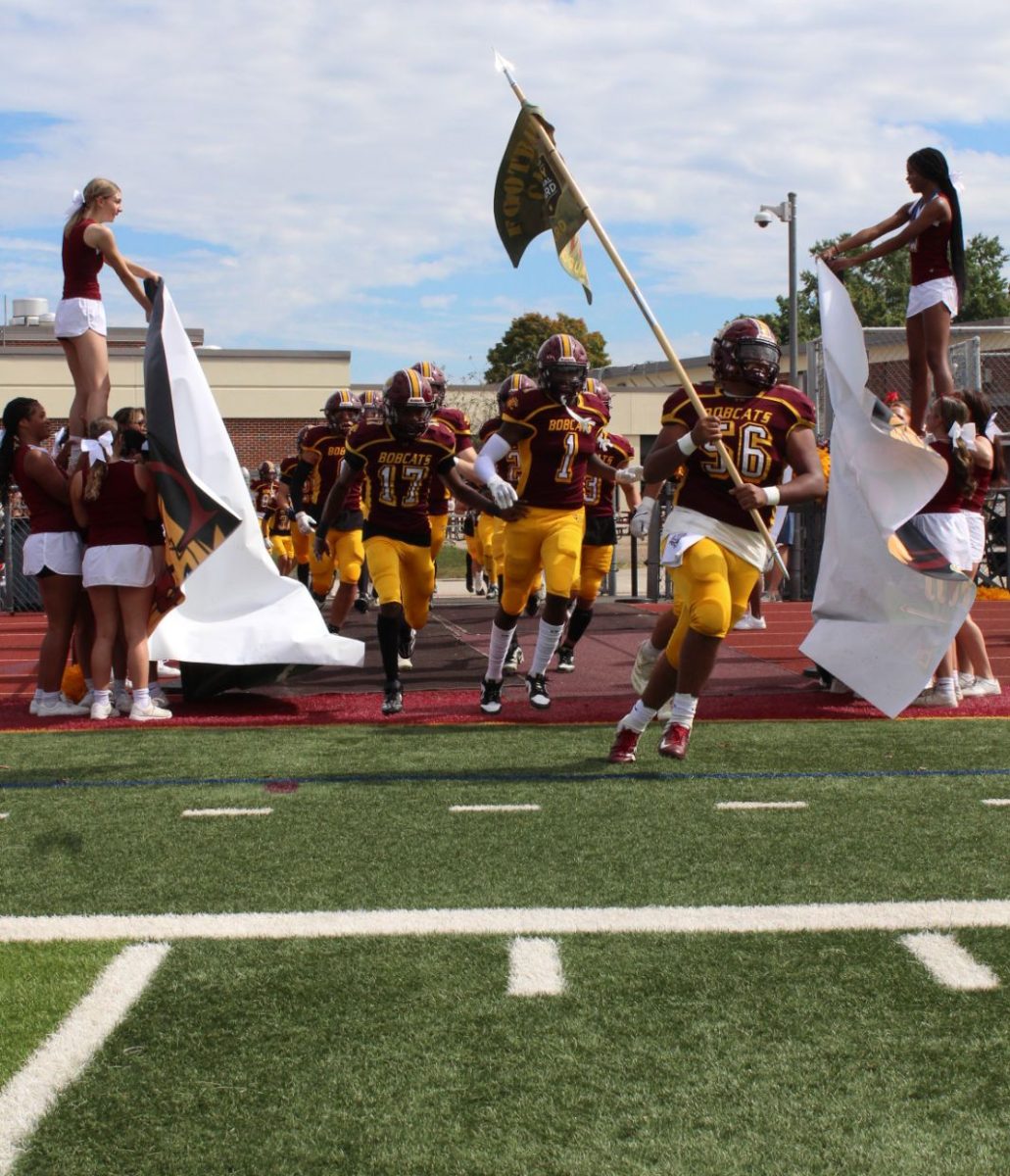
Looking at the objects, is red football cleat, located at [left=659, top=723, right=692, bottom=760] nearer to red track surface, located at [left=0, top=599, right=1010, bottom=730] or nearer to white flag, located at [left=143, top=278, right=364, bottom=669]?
red track surface, located at [left=0, top=599, right=1010, bottom=730]

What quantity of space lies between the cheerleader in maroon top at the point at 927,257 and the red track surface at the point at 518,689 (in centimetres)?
194

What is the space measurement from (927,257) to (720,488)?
9.12ft

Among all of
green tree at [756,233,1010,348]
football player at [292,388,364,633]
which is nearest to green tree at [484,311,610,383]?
green tree at [756,233,1010,348]

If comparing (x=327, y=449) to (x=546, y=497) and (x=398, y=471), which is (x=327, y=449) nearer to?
(x=398, y=471)

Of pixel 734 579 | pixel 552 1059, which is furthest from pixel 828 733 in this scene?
pixel 552 1059

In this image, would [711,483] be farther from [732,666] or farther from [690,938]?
[732,666]

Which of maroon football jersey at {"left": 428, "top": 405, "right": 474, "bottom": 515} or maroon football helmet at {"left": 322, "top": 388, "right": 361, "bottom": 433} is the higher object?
maroon football helmet at {"left": 322, "top": 388, "right": 361, "bottom": 433}

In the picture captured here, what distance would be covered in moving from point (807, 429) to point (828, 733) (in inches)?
69.4

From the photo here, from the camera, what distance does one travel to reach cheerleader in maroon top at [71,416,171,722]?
8.35 m

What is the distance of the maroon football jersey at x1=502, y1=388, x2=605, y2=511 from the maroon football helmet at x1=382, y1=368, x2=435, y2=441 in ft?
1.57

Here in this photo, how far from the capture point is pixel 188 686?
29.8ft

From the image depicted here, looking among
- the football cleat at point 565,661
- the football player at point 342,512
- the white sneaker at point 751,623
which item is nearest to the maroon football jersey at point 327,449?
the football player at point 342,512

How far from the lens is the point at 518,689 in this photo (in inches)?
383

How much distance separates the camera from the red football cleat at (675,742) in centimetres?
647
